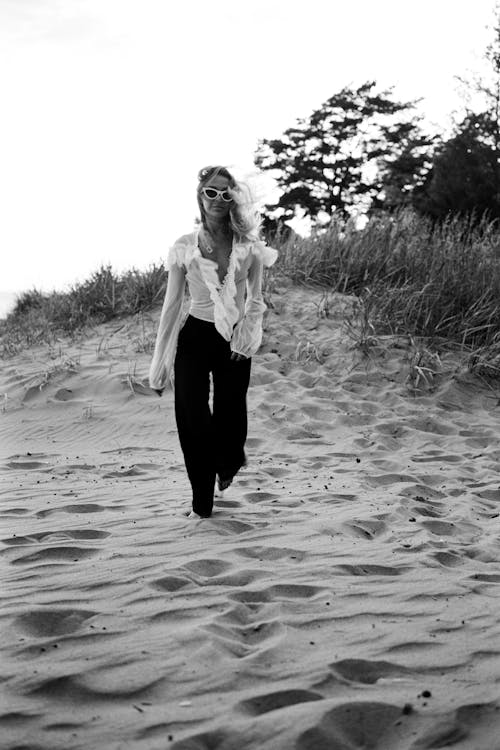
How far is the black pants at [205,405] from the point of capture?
15.7 ft

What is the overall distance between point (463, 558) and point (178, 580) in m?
1.53

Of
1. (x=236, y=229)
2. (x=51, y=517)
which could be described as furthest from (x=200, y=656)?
(x=236, y=229)

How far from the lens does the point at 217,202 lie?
190 inches

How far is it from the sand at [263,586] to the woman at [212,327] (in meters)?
0.46

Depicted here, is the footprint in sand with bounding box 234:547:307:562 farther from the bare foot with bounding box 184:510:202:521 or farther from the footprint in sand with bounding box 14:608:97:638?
the footprint in sand with bounding box 14:608:97:638

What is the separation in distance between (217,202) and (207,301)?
562mm

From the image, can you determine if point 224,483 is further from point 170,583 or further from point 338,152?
point 338,152

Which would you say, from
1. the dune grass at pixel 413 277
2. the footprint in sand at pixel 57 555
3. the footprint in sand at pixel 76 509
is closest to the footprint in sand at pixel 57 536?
the footprint in sand at pixel 57 555

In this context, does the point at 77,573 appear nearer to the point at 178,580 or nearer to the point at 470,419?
the point at 178,580

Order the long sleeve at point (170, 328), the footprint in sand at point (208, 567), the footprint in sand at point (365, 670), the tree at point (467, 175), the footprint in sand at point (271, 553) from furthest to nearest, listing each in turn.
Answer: the tree at point (467, 175) < the long sleeve at point (170, 328) < the footprint in sand at point (271, 553) < the footprint in sand at point (208, 567) < the footprint in sand at point (365, 670)

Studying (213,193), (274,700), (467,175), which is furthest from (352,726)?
(467,175)

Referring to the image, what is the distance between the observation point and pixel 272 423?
26.2ft

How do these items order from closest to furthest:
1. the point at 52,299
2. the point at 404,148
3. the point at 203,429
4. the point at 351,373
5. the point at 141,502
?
the point at 203,429, the point at 141,502, the point at 351,373, the point at 52,299, the point at 404,148

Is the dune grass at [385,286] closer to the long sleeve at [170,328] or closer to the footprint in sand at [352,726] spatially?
the long sleeve at [170,328]
